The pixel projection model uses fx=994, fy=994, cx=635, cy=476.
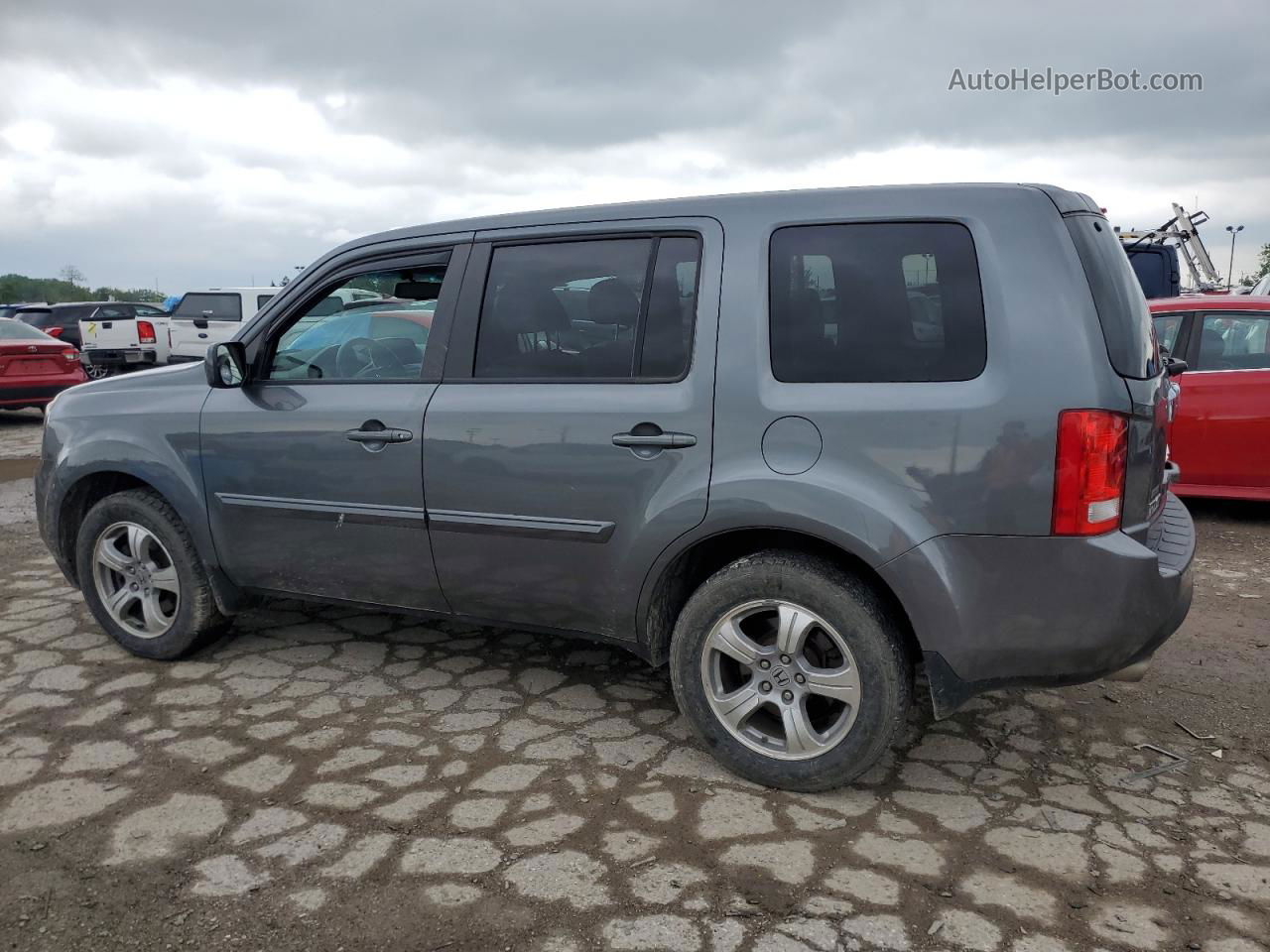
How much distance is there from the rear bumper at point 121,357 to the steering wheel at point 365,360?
18.9 meters

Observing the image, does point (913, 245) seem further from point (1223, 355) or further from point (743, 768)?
point (1223, 355)

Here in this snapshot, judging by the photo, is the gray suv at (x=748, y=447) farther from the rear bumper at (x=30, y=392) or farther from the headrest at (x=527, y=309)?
the rear bumper at (x=30, y=392)

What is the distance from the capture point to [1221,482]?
6641 millimetres

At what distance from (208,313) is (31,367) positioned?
7445mm

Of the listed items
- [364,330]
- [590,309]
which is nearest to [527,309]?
[590,309]

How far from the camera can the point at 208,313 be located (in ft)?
64.4

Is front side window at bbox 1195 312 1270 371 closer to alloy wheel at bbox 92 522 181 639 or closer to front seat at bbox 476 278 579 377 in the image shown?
front seat at bbox 476 278 579 377

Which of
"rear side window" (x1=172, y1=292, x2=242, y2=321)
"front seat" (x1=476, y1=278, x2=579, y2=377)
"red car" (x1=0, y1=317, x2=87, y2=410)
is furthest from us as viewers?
"rear side window" (x1=172, y1=292, x2=242, y2=321)

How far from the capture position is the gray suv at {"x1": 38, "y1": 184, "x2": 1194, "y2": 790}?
2.74m

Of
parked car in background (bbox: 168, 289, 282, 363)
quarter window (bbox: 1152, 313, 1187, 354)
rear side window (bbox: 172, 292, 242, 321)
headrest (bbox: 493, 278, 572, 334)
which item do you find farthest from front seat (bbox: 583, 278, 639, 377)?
rear side window (bbox: 172, 292, 242, 321)

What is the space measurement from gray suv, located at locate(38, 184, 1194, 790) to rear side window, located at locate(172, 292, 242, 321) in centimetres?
1680

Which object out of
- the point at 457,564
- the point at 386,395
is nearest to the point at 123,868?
the point at 457,564

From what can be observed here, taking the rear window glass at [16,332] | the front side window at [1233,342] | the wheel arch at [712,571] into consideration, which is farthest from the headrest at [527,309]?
the rear window glass at [16,332]

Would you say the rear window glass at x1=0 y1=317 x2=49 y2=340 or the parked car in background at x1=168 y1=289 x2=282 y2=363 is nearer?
the rear window glass at x1=0 y1=317 x2=49 y2=340
